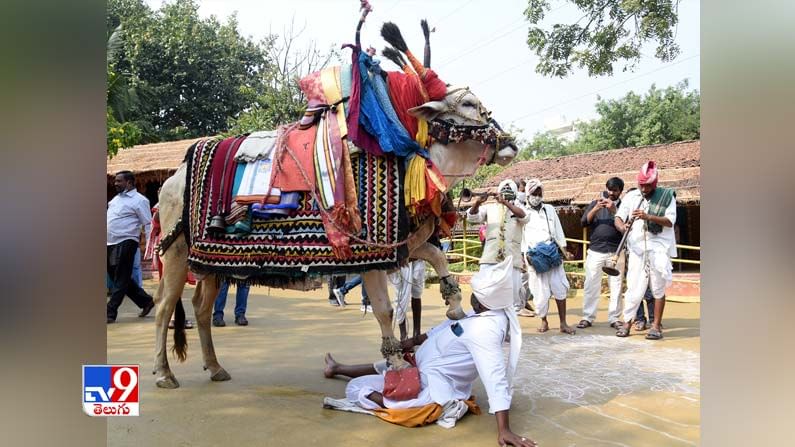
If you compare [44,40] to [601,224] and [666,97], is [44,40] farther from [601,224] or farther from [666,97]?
[666,97]

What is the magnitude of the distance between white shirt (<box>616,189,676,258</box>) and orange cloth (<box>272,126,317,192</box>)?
4.57 metres

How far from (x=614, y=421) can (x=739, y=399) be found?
201 cm

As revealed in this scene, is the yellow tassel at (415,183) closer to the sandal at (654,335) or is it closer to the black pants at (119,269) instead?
the sandal at (654,335)

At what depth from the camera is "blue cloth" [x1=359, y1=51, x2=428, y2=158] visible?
3.97 metres

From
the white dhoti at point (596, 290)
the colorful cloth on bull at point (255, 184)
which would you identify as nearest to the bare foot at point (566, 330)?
the white dhoti at point (596, 290)

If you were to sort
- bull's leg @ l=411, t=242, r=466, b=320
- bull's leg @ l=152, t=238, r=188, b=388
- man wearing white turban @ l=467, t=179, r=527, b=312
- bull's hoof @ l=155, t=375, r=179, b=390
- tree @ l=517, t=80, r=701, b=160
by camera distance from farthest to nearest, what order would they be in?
tree @ l=517, t=80, r=701, b=160
man wearing white turban @ l=467, t=179, r=527, b=312
bull's leg @ l=152, t=238, r=188, b=388
bull's hoof @ l=155, t=375, r=179, b=390
bull's leg @ l=411, t=242, r=466, b=320

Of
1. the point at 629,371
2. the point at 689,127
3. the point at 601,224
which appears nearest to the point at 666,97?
A: the point at 689,127

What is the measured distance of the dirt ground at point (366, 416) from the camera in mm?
3578

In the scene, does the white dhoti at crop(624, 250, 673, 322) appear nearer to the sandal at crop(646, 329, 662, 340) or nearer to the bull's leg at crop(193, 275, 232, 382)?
the sandal at crop(646, 329, 662, 340)

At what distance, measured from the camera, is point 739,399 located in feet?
6.44

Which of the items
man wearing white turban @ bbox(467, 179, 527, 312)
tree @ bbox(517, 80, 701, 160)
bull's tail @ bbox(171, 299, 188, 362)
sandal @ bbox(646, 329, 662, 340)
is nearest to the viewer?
bull's tail @ bbox(171, 299, 188, 362)

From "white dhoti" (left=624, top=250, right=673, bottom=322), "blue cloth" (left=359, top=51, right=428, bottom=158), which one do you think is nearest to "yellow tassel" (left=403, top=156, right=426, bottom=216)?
"blue cloth" (left=359, top=51, right=428, bottom=158)

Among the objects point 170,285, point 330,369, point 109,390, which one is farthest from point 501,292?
point 170,285

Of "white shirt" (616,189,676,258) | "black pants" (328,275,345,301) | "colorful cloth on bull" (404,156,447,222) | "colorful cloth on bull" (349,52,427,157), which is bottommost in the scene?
"black pants" (328,275,345,301)
